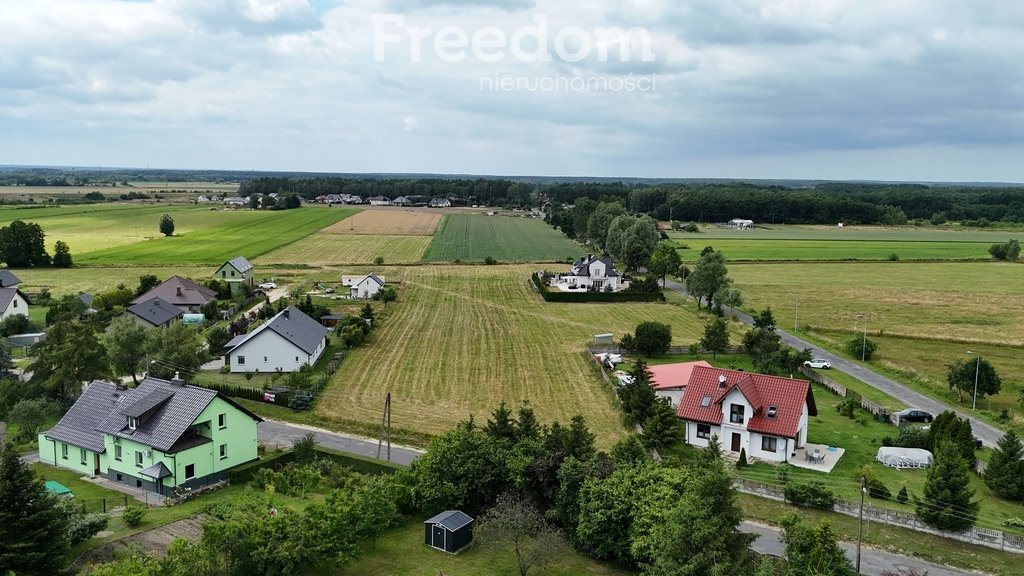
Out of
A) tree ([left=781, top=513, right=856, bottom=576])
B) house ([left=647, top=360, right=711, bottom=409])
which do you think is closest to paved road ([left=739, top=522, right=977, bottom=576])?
tree ([left=781, top=513, right=856, bottom=576])

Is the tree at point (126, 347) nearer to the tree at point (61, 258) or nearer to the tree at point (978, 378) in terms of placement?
the tree at point (978, 378)

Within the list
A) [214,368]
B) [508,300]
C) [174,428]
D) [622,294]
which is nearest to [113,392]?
[174,428]

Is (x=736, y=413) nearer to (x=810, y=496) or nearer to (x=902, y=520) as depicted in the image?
(x=810, y=496)

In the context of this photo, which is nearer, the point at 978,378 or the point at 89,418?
the point at 89,418

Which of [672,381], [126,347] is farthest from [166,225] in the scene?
[672,381]

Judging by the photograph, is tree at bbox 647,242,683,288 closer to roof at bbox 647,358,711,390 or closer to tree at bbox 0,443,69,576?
roof at bbox 647,358,711,390

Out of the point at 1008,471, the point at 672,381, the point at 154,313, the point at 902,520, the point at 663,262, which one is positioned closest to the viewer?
the point at 902,520

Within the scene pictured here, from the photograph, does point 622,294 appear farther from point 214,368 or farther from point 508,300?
point 214,368

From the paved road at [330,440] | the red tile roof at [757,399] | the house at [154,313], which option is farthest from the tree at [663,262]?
the paved road at [330,440]
